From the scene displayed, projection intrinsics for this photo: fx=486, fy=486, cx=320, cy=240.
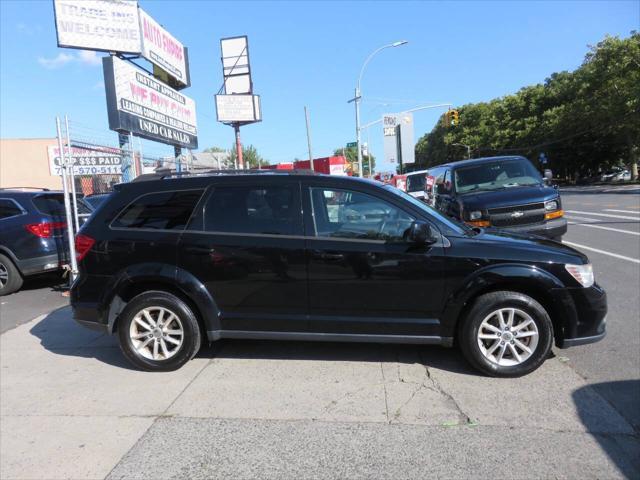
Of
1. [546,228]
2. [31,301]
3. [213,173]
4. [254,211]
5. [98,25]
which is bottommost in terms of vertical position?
[31,301]

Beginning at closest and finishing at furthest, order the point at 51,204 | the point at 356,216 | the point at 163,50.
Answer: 1. the point at 356,216
2. the point at 51,204
3. the point at 163,50

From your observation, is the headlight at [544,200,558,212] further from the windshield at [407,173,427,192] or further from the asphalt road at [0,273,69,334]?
the windshield at [407,173,427,192]

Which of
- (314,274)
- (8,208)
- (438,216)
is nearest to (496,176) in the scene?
(438,216)

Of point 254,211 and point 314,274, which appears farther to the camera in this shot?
point 254,211

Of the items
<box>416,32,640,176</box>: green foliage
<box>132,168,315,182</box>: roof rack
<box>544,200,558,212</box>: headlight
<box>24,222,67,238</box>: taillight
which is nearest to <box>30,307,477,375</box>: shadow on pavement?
<box>132,168,315,182</box>: roof rack

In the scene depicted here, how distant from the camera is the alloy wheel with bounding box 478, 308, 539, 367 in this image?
4.07 meters

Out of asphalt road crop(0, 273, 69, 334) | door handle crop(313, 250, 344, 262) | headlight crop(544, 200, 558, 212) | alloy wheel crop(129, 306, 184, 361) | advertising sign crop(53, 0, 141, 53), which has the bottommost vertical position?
asphalt road crop(0, 273, 69, 334)

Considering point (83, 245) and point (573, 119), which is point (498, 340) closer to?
point (83, 245)

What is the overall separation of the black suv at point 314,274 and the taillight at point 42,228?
4.02 m

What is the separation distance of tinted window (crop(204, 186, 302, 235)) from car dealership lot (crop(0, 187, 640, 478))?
1297mm

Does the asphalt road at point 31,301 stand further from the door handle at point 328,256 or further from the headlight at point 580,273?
the headlight at point 580,273

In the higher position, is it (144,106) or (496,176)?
(144,106)

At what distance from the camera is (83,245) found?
4.61m

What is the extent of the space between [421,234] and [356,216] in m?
0.61
